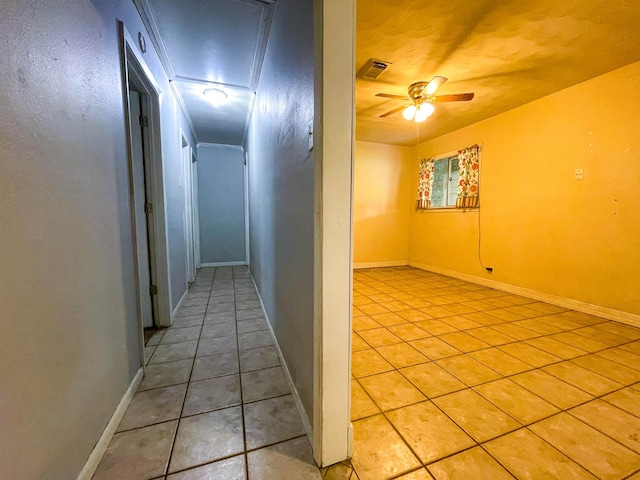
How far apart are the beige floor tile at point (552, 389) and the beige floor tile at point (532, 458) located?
0.38 m

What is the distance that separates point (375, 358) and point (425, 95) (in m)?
2.63

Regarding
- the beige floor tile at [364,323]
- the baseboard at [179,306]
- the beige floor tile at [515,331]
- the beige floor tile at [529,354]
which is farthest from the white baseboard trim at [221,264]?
the beige floor tile at [529,354]

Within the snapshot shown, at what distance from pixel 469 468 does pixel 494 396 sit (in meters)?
0.56

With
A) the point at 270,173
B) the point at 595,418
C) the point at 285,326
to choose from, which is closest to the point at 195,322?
the point at 285,326

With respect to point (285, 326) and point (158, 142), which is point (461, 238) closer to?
point (285, 326)

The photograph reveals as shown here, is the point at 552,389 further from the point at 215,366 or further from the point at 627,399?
the point at 215,366

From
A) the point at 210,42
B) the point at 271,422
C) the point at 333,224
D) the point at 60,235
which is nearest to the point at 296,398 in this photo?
the point at 271,422

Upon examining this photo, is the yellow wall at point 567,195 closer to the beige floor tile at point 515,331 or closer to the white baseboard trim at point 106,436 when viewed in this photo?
the beige floor tile at point 515,331

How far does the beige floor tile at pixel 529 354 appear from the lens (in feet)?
5.65

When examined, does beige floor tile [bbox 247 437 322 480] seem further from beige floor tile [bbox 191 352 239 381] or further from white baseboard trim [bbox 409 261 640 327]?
white baseboard trim [bbox 409 261 640 327]

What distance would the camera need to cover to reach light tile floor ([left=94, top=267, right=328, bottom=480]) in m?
0.97

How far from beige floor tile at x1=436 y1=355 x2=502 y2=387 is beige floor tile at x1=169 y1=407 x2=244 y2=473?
1.32 metres

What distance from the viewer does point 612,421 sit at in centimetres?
122

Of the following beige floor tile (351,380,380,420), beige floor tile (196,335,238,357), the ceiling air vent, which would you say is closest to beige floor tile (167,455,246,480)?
beige floor tile (351,380,380,420)
